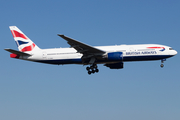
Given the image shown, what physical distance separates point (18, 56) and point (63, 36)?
35.8ft

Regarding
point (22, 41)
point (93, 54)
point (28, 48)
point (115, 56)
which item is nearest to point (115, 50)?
point (115, 56)

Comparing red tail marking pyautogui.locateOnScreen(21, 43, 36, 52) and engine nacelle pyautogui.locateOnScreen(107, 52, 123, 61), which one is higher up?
red tail marking pyautogui.locateOnScreen(21, 43, 36, 52)

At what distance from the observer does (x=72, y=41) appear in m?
38.1

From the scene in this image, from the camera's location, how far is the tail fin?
150 feet

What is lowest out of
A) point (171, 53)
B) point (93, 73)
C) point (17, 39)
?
point (93, 73)

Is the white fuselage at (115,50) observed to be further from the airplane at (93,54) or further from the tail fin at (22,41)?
the tail fin at (22,41)

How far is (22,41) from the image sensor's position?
46.4 m

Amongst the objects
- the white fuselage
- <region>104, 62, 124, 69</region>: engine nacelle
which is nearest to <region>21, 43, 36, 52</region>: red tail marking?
the white fuselage

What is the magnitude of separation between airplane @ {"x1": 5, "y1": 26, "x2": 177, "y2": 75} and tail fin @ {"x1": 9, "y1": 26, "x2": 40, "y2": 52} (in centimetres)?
22

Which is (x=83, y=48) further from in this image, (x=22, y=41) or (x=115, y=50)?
(x=22, y=41)

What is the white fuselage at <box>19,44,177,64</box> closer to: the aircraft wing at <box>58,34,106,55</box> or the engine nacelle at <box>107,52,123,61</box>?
the engine nacelle at <box>107,52,123,61</box>

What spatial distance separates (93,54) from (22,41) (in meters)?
12.6

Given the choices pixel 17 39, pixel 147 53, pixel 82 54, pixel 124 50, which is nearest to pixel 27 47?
pixel 17 39

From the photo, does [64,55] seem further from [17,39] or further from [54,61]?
[17,39]
